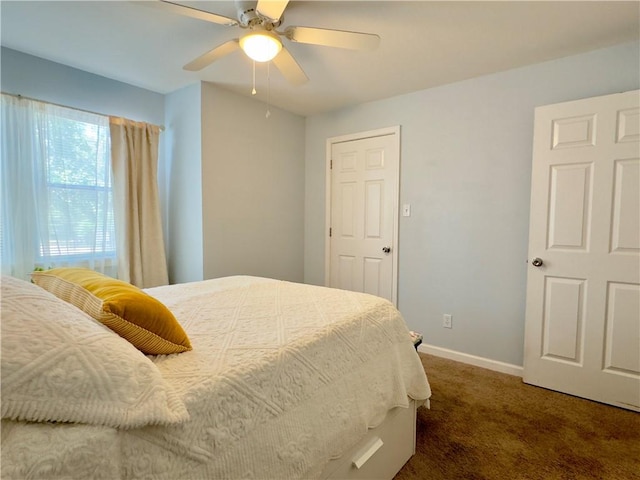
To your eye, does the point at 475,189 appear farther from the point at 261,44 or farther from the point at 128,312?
the point at 128,312

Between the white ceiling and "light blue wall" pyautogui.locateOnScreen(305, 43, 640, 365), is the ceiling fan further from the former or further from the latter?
"light blue wall" pyautogui.locateOnScreen(305, 43, 640, 365)

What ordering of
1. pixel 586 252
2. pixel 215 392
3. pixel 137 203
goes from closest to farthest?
1. pixel 215 392
2. pixel 586 252
3. pixel 137 203

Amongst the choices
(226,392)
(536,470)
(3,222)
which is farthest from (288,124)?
(536,470)

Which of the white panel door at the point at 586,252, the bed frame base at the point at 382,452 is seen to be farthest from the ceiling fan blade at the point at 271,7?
the white panel door at the point at 586,252

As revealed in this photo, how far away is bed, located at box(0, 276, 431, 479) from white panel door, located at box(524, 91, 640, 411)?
4.54ft

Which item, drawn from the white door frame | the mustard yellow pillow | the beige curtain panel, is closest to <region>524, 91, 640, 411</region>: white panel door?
the white door frame

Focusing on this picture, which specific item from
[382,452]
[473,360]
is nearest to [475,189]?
[473,360]

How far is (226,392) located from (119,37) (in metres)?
2.42

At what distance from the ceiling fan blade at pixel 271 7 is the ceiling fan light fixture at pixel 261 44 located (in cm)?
19

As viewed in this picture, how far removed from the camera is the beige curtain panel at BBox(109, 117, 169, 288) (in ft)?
9.16

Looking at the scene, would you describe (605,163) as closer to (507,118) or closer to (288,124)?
(507,118)

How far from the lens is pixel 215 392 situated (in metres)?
0.85

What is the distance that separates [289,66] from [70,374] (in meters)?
1.91

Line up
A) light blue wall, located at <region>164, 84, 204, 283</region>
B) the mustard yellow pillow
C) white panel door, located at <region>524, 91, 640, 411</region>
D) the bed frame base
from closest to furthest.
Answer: the mustard yellow pillow → the bed frame base → white panel door, located at <region>524, 91, 640, 411</region> → light blue wall, located at <region>164, 84, 204, 283</region>
